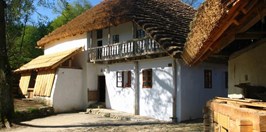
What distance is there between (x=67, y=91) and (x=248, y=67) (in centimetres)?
1664

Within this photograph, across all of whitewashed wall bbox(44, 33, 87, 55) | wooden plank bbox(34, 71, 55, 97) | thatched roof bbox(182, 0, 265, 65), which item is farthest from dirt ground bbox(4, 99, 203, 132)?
thatched roof bbox(182, 0, 265, 65)

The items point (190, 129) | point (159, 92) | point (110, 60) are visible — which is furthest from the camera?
point (110, 60)

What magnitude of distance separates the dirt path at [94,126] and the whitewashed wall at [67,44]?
21.2 feet

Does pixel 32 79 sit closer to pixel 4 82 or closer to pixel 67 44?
pixel 67 44

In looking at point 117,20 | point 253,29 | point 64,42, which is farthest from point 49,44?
point 253,29

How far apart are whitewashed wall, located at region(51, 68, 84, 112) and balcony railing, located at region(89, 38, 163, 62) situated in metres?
1.82

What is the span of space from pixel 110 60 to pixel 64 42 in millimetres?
6501

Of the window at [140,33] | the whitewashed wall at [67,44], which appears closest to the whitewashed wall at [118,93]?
the window at [140,33]

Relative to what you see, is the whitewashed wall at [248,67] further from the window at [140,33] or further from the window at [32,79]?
the window at [32,79]

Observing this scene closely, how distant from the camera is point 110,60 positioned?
2045 cm

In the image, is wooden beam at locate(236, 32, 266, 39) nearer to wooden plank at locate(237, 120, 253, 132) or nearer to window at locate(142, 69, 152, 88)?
wooden plank at locate(237, 120, 253, 132)

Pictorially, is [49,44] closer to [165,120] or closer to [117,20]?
[117,20]

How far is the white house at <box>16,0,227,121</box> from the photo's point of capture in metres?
16.5

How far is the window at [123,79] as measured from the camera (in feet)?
65.2
